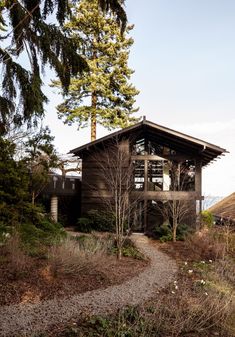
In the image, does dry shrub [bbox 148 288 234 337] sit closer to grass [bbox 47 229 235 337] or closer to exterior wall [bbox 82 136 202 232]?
grass [bbox 47 229 235 337]

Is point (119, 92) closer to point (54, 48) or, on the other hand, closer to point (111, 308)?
point (54, 48)

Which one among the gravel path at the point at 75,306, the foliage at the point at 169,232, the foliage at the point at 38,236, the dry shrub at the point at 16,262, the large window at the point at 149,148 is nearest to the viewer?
the gravel path at the point at 75,306

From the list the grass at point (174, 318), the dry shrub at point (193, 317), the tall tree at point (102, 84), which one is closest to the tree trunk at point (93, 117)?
the tall tree at point (102, 84)

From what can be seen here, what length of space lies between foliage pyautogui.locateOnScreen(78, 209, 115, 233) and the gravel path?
26.1 feet

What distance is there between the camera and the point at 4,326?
5133 millimetres

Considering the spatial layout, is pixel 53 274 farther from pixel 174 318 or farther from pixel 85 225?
pixel 85 225

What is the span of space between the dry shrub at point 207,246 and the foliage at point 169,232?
1485 mm

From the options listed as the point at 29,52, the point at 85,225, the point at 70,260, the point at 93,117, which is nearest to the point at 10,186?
the point at 85,225

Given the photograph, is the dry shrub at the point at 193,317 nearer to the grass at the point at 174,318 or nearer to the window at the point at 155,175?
the grass at the point at 174,318

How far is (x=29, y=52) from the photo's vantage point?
677cm

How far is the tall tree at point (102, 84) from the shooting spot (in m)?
24.8

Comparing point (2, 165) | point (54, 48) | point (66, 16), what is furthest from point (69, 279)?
point (2, 165)

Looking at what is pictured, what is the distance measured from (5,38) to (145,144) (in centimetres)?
1204

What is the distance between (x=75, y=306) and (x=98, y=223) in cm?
1074
